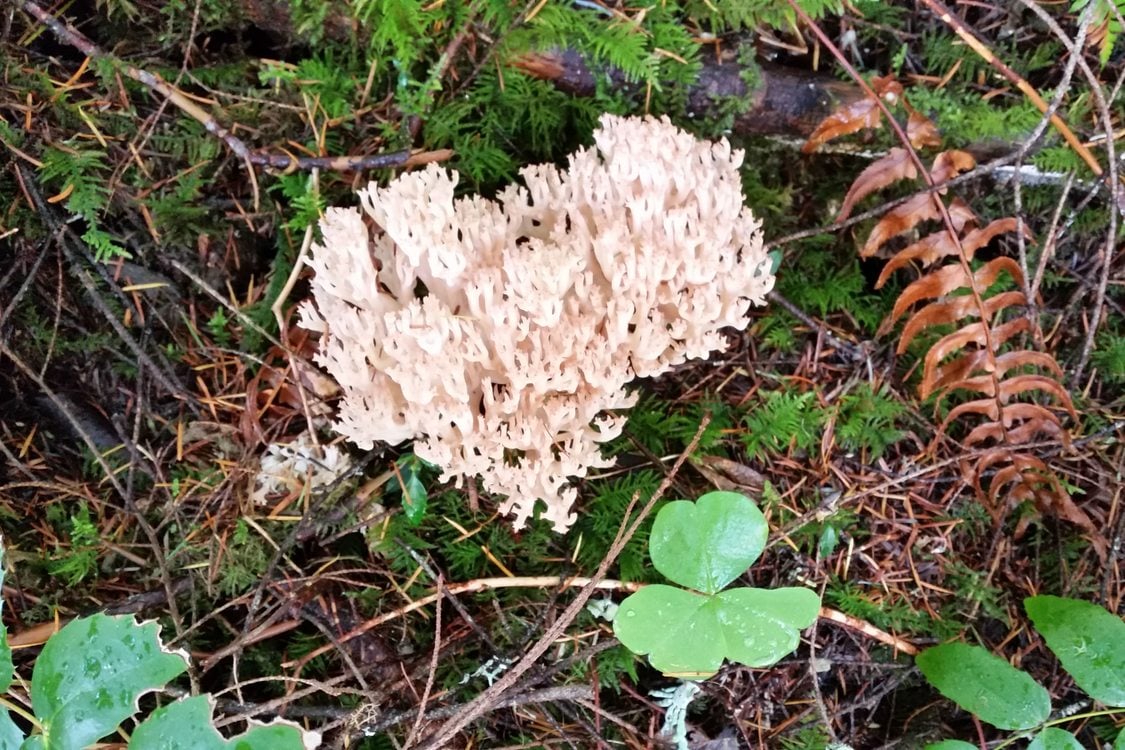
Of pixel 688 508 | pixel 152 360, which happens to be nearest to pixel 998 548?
pixel 688 508

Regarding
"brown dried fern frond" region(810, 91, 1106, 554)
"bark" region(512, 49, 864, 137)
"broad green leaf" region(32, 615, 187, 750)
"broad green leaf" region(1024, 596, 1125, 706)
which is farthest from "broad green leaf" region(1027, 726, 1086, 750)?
"broad green leaf" region(32, 615, 187, 750)

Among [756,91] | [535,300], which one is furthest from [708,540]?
[756,91]

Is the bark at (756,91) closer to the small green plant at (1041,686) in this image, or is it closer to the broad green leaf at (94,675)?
the small green plant at (1041,686)

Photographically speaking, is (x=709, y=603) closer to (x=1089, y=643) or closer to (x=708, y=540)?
(x=708, y=540)

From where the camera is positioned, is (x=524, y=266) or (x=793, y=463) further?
(x=793, y=463)

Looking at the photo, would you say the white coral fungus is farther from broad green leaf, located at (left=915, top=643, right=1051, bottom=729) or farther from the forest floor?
broad green leaf, located at (left=915, top=643, right=1051, bottom=729)

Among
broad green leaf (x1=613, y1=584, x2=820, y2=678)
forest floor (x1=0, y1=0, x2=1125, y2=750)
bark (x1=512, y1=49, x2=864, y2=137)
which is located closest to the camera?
broad green leaf (x1=613, y1=584, x2=820, y2=678)

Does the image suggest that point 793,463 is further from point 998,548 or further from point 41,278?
point 41,278
